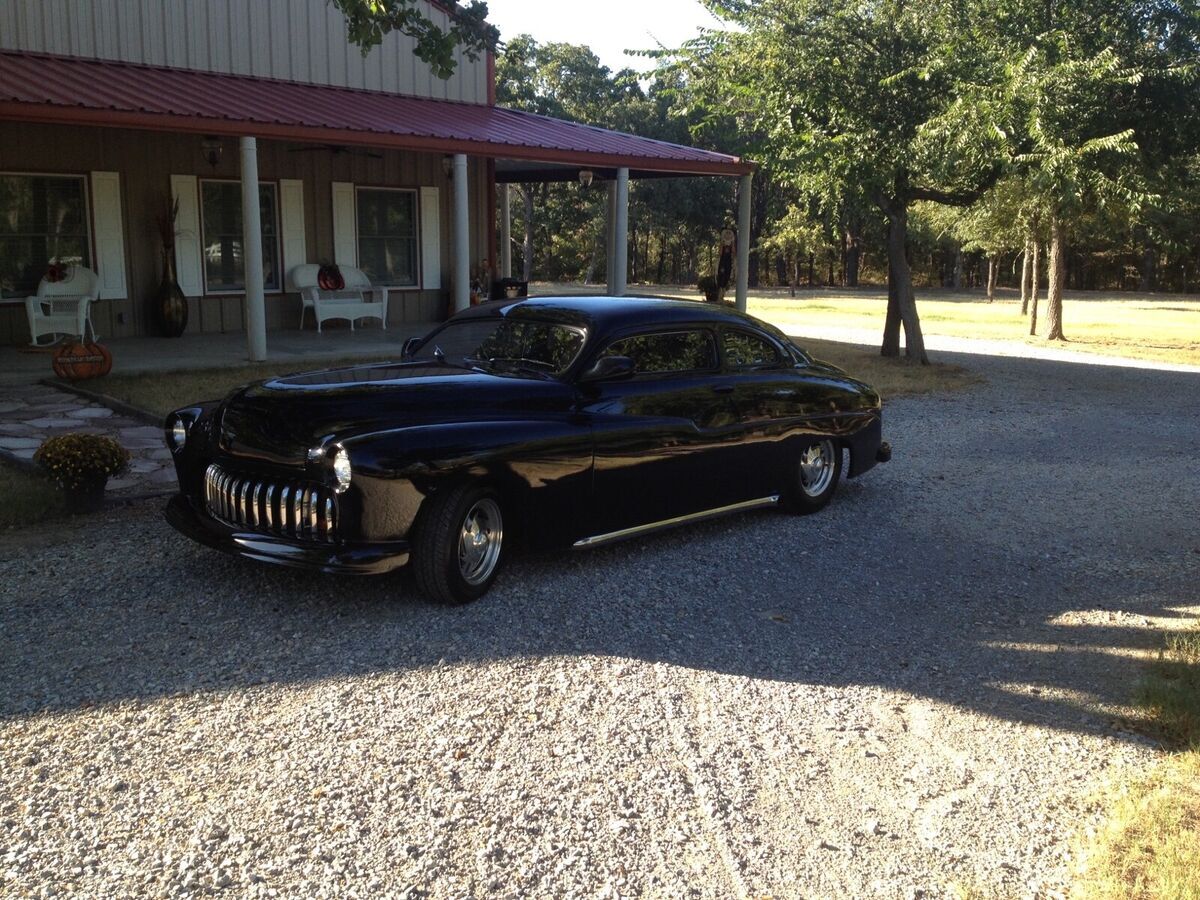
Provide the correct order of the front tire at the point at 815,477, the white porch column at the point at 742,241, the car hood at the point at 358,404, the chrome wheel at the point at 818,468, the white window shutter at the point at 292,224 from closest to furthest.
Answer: the car hood at the point at 358,404
the front tire at the point at 815,477
the chrome wheel at the point at 818,468
the white window shutter at the point at 292,224
the white porch column at the point at 742,241

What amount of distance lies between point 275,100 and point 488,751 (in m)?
12.5

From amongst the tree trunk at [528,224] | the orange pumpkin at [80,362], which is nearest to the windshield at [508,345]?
the orange pumpkin at [80,362]

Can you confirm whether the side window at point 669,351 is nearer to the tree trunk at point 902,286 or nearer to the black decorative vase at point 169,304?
the tree trunk at point 902,286

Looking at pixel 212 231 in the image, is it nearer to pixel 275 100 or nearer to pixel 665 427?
pixel 275 100

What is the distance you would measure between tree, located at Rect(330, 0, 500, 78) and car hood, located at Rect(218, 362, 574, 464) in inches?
161

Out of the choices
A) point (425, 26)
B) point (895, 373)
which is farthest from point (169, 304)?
point (895, 373)

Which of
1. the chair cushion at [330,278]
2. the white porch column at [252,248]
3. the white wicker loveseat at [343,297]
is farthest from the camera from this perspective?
the chair cushion at [330,278]

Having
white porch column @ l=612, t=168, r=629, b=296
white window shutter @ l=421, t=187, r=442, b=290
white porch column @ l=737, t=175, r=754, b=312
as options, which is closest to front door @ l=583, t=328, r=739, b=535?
white porch column @ l=612, t=168, r=629, b=296

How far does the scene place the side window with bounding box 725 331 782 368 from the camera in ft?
22.5

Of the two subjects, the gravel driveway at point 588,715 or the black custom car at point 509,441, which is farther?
the black custom car at point 509,441

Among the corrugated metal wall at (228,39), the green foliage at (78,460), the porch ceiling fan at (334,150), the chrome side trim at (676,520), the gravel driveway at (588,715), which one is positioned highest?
the corrugated metal wall at (228,39)

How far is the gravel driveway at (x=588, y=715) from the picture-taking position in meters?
3.26

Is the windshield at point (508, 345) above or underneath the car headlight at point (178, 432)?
above

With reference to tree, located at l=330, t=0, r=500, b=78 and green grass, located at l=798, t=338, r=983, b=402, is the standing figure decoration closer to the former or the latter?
green grass, located at l=798, t=338, r=983, b=402
